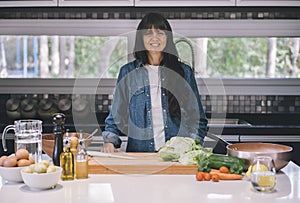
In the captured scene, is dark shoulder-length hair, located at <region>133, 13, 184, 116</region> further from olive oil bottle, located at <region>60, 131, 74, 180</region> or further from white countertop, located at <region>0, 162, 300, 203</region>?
olive oil bottle, located at <region>60, 131, 74, 180</region>

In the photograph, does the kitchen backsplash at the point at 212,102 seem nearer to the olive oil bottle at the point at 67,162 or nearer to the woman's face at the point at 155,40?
the woman's face at the point at 155,40

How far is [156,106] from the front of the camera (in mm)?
2898

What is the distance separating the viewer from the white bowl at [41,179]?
198 centimetres

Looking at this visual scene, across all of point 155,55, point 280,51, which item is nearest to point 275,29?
point 280,51

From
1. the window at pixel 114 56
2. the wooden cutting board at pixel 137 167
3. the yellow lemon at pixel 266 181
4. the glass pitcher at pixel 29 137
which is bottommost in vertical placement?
the wooden cutting board at pixel 137 167

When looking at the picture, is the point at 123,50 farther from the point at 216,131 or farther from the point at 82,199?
the point at 82,199

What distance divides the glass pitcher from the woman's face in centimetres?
87

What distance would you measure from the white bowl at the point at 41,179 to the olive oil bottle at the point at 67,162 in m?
0.14

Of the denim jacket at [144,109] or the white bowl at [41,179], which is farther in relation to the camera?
the denim jacket at [144,109]

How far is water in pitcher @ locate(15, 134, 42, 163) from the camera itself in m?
2.28

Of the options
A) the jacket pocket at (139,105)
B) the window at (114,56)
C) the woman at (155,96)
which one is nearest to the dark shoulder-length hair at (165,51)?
the woman at (155,96)

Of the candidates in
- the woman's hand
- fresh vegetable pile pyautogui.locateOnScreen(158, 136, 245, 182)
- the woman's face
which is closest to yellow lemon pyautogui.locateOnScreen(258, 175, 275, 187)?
fresh vegetable pile pyautogui.locateOnScreen(158, 136, 245, 182)

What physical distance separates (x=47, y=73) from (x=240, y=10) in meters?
1.80

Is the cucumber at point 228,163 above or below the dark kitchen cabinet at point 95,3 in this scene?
below
